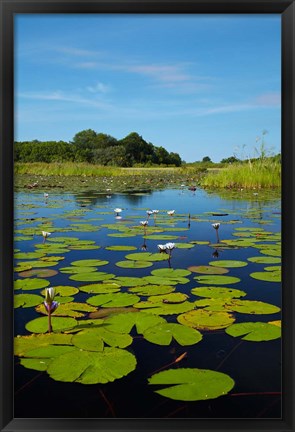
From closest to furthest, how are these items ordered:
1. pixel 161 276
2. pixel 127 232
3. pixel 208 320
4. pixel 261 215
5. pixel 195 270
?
pixel 208 320 → pixel 161 276 → pixel 195 270 → pixel 127 232 → pixel 261 215

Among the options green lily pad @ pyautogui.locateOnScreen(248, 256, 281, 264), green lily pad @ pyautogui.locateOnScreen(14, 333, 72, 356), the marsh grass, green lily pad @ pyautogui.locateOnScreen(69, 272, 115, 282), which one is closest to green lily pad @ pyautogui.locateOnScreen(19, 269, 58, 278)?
green lily pad @ pyautogui.locateOnScreen(69, 272, 115, 282)

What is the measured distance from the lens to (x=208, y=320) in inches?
55.2

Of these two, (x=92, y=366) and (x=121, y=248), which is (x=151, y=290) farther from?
(x=121, y=248)

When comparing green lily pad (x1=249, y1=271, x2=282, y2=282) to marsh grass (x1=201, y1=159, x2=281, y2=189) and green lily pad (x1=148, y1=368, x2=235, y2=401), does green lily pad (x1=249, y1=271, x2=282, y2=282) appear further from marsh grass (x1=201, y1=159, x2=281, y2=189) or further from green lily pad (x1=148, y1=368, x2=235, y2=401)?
marsh grass (x1=201, y1=159, x2=281, y2=189)

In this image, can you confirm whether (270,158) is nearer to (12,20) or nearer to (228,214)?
(228,214)

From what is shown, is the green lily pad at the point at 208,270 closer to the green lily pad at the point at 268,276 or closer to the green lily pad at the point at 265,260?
the green lily pad at the point at 268,276

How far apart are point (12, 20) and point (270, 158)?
5425 mm

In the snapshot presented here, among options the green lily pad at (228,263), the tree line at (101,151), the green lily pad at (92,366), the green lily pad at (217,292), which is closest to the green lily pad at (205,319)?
the green lily pad at (217,292)

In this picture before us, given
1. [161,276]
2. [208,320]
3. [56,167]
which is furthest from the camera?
[56,167]

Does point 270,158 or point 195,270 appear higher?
point 270,158

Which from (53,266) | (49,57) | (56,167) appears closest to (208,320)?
(53,266)

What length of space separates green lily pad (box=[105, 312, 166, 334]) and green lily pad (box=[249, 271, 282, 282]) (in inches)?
27.9

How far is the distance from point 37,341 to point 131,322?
32 cm

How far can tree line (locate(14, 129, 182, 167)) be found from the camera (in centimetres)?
546
